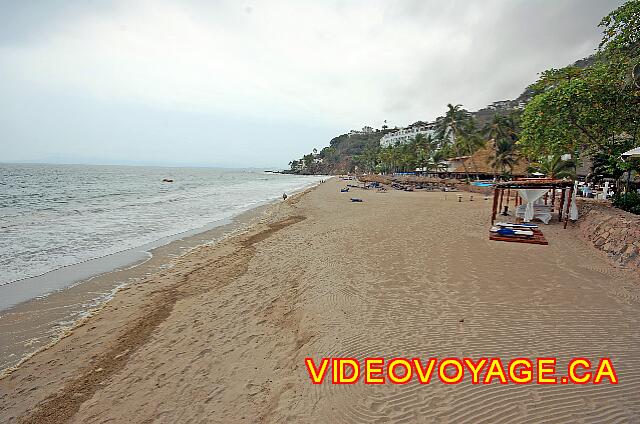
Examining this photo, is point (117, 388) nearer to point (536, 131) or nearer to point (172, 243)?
point (172, 243)

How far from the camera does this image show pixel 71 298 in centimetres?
761

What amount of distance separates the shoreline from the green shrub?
18.1 m

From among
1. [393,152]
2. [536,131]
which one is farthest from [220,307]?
[393,152]

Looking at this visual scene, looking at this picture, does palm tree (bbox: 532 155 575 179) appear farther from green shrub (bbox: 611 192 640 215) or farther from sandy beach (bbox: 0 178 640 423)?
sandy beach (bbox: 0 178 640 423)

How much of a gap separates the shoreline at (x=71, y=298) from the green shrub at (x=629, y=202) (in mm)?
18055

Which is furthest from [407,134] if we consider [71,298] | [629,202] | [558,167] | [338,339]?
[338,339]

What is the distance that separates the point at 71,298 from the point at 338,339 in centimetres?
689

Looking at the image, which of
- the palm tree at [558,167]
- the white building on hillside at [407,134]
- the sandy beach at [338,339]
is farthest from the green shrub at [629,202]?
the white building on hillside at [407,134]

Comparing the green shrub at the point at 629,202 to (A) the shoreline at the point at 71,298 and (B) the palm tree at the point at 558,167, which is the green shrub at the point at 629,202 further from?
(A) the shoreline at the point at 71,298

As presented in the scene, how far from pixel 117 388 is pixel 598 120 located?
16836 mm

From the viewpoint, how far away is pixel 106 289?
821 cm

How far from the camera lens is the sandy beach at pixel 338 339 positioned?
350cm

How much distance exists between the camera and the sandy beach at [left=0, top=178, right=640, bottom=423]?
3496 mm

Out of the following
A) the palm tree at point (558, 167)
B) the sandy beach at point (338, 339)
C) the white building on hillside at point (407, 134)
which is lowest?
the sandy beach at point (338, 339)
